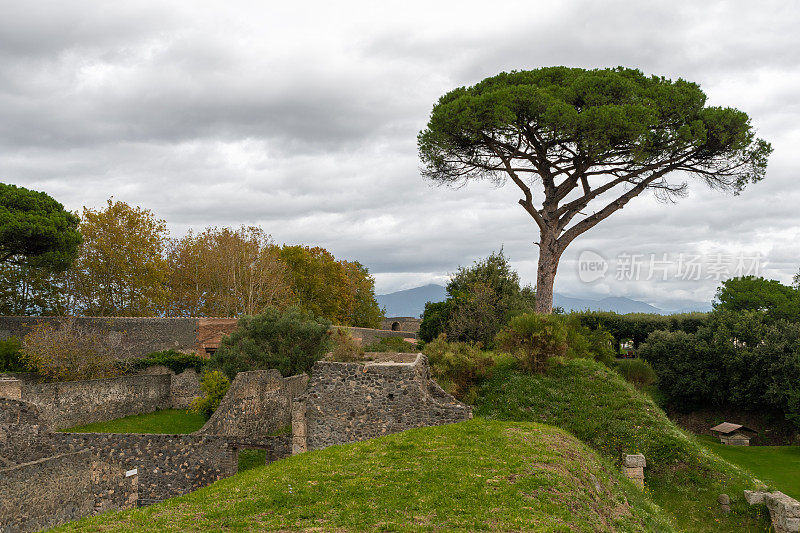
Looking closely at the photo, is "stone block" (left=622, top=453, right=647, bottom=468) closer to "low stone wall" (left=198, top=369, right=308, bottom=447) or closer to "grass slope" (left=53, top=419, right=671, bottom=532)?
"grass slope" (left=53, top=419, right=671, bottom=532)

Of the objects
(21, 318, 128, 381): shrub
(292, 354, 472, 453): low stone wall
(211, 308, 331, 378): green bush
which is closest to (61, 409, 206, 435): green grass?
(211, 308, 331, 378): green bush

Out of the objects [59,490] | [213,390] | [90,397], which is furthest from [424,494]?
[90,397]

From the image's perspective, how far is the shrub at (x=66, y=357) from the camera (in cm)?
2652

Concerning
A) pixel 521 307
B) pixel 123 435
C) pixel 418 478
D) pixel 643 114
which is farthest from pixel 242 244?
pixel 418 478

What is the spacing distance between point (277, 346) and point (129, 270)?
23.6 metres

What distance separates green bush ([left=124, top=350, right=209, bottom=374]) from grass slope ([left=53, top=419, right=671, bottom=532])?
18760 mm

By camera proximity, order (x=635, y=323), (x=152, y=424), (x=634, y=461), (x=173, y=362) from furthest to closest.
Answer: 1. (x=635, y=323)
2. (x=173, y=362)
3. (x=152, y=424)
4. (x=634, y=461)

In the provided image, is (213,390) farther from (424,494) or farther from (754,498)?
(754,498)

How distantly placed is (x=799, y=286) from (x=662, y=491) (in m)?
45.3

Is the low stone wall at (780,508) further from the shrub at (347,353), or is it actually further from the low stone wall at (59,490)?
the low stone wall at (59,490)

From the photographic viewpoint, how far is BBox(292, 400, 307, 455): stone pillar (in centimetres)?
1539

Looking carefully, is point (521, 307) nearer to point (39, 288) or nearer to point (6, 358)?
point (6, 358)

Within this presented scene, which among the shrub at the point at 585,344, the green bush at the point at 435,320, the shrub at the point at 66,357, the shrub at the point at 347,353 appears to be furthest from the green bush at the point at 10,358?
the shrub at the point at 585,344

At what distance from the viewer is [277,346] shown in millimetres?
23891
